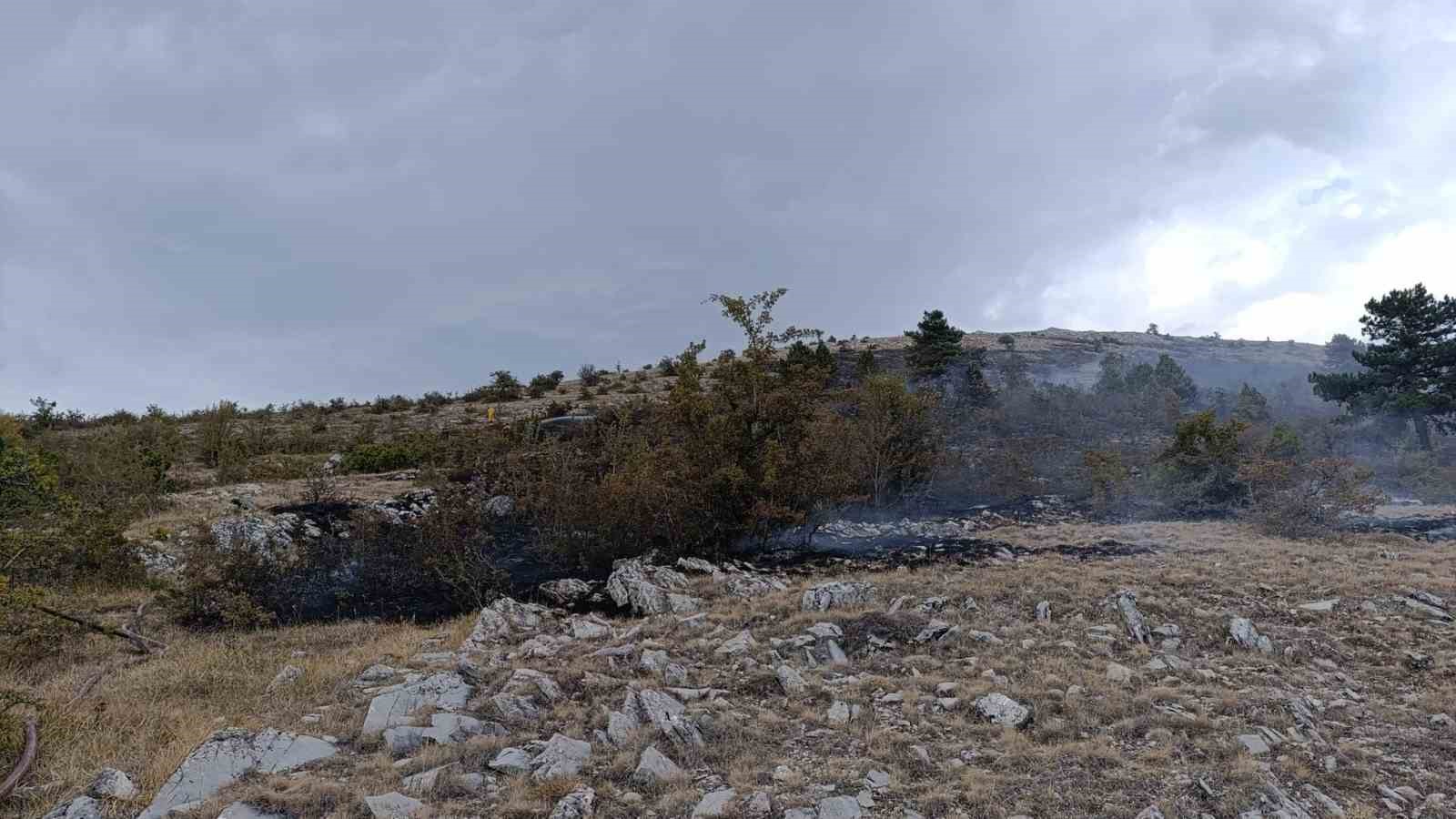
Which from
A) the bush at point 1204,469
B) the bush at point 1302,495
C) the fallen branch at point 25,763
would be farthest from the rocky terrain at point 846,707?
the bush at point 1204,469

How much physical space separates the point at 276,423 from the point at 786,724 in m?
28.5

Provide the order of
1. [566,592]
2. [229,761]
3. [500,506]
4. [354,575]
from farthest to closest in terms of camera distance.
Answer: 1. [500,506]
2. [354,575]
3. [566,592]
4. [229,761]

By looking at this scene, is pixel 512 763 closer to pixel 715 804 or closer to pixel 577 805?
pixel 577 805

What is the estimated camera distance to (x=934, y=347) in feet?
93.4

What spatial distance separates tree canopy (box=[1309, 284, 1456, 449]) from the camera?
22109 millimetres

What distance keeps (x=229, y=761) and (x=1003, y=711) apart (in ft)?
19.7

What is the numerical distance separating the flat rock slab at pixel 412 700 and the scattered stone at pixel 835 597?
4.16 metres

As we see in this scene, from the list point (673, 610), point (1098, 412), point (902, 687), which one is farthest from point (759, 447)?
point (1098, 412)

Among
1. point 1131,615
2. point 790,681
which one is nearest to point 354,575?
point 790,681

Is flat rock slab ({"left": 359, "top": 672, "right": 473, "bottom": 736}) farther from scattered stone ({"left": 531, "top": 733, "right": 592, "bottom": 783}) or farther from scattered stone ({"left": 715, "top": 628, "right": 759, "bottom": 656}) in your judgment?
scattered stone ({"left": 715, "top": 628, "right": 759, "bottom": 656})

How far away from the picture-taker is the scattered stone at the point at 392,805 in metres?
4.44

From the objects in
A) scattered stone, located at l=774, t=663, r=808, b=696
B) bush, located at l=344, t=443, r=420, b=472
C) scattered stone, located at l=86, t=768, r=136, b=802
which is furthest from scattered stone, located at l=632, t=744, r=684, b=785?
bush, located at l=344, t=443, r=420, b=472

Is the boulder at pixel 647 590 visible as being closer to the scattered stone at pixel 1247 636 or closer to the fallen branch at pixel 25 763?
the fallen branch at pixel 25 763

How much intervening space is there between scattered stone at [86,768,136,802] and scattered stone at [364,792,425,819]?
176 centimetres
